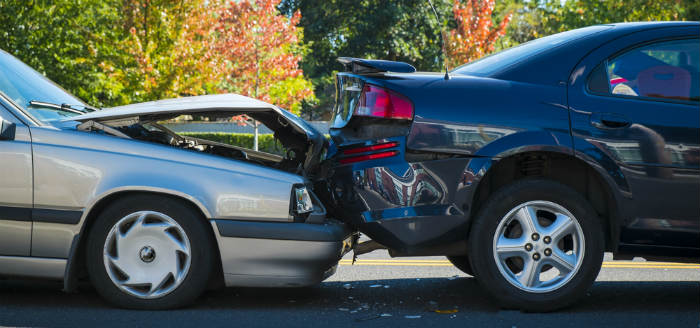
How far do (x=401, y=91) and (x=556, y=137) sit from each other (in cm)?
Result: 90

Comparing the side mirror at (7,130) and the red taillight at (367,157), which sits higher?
the side mirror at (7,130)

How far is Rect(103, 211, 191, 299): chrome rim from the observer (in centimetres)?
404

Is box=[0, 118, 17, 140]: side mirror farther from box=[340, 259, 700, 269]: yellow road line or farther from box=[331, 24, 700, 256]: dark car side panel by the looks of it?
box=[340, 259, 700, 269]: yellow road line

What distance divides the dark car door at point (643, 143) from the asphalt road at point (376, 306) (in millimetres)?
Answer: 518

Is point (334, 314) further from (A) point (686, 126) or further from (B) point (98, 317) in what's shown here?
(A) point (686, 126)

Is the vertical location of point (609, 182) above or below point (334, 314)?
above

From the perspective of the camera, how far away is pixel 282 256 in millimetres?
4031

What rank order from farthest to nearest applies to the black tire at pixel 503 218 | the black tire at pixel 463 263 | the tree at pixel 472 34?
1. the tree at pixel 472 34
2. the black tire at pixel 463 263
3. the black tire at pixel 503 218

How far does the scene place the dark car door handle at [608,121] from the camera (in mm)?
4082

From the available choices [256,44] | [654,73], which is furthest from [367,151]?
[256,44]

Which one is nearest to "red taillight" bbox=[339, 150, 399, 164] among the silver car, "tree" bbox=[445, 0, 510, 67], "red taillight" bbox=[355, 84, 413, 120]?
"red taillight" bbox=[355, 84, 413, 120]

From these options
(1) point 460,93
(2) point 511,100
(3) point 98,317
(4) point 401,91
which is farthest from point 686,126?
(3) point 98,317

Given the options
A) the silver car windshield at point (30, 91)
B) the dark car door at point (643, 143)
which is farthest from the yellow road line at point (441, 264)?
the silver car windshield at point (30, 91)

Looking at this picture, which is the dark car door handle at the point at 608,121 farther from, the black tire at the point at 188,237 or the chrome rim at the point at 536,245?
the black tire at the point at 188,237
